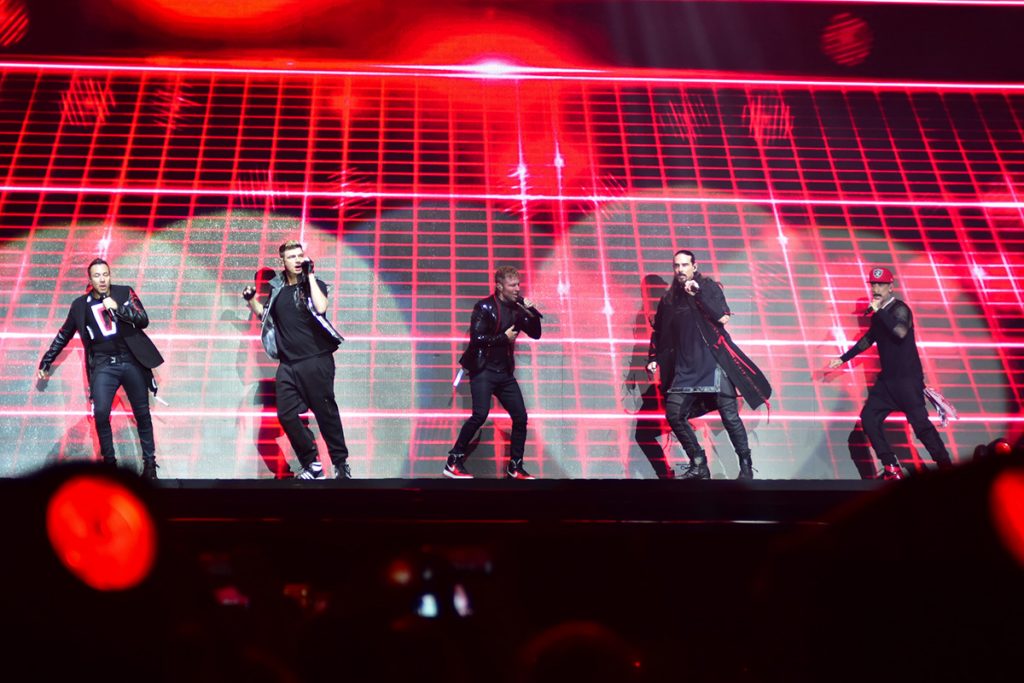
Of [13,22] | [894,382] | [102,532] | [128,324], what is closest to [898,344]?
[894,382]

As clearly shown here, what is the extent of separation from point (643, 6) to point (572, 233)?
7.25 ft

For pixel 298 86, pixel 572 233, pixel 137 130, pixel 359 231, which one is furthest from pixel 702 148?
pixel 137 130

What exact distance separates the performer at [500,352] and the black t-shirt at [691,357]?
1.11 meters

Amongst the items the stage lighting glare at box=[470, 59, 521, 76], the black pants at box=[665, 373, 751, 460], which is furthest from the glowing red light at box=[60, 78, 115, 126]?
the black pants at box=[665, 373, 751, 460]

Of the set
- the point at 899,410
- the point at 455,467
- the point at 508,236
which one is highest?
the point at 508,236

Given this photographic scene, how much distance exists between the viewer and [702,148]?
8.84 m

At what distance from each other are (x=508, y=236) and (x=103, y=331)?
3616mm

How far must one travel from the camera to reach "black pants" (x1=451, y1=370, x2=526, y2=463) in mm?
6562

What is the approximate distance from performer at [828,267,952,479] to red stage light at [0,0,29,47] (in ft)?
25.9

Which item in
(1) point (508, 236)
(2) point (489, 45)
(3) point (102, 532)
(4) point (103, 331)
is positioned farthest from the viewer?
(2) point (489, 45)

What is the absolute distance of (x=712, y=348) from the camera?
6.79 meters

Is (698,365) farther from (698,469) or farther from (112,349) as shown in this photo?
(112,349)

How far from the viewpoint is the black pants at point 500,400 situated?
656 cm

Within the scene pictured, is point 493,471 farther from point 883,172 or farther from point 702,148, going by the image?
point 883,172
